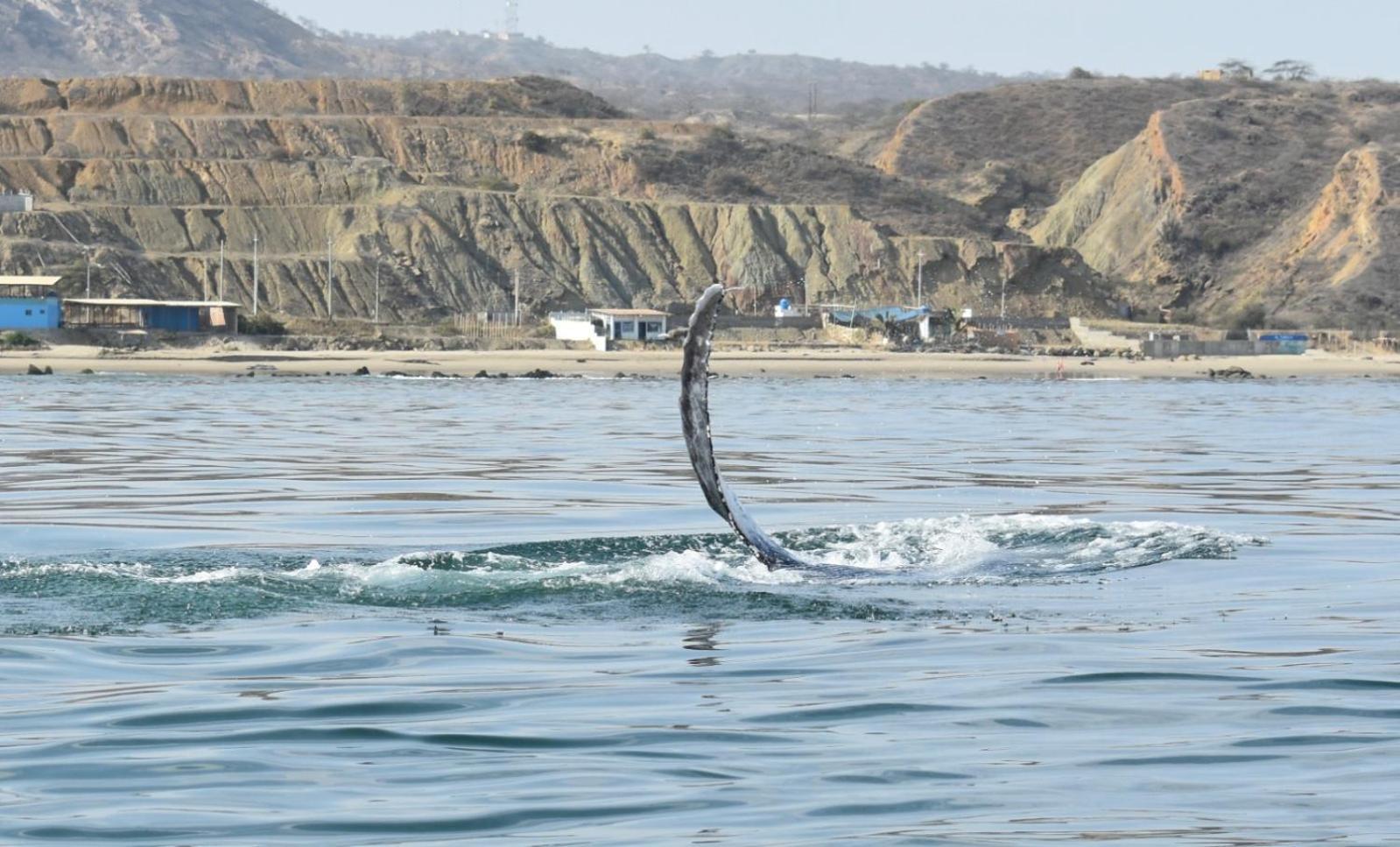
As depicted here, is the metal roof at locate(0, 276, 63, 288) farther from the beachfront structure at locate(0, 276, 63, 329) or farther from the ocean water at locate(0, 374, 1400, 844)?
the ocean water at locate(0, 374, 1400, 844)

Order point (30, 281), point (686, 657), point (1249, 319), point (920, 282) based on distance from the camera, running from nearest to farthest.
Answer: point (686, 657)
point (30, 281)
point (920, 282)
point (1249, 319)

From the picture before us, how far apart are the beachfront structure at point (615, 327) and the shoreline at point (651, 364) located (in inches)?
172

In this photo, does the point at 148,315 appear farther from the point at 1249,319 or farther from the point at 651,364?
the point at 1249,319

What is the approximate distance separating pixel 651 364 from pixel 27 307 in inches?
1218

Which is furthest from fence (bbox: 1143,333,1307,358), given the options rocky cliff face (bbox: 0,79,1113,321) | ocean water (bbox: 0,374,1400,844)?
ocean water (bbox: 0,374,1400,844)

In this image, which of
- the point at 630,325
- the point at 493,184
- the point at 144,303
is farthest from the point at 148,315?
the point at 493,184

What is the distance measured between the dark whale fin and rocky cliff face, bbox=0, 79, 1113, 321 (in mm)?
106813

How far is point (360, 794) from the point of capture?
35.8 feet

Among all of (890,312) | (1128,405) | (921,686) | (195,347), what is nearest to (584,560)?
(921,686)

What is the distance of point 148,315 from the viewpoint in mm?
107562

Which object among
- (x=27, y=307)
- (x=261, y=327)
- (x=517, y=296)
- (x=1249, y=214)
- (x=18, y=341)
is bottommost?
(x=18, y=341)

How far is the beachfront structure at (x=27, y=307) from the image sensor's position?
336ft

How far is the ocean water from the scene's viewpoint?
35.1 ft

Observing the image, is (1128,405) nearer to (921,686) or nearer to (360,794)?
(921,686)
